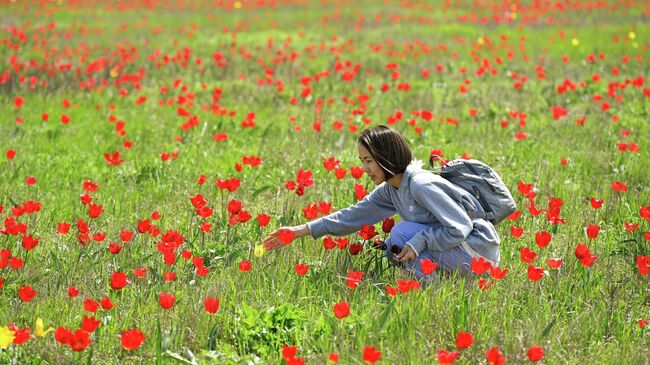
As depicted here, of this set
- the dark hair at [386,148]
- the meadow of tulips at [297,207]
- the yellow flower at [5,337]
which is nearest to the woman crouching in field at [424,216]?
the dark hair at [386,148]

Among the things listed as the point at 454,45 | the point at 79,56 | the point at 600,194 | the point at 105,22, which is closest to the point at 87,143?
the point at 600,194

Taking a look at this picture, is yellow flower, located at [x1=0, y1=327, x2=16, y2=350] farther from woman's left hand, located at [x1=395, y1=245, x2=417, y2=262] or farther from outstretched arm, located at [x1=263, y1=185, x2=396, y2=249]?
woman's left hand, located at [x1=395, y1=245, x2=417, y2=262]

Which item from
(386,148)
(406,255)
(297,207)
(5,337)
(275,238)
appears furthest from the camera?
(297,207)

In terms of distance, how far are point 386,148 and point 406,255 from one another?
555 millimetres

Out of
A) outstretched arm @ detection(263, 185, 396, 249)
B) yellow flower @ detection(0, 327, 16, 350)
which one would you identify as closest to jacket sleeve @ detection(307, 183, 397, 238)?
outstretched arm @ detection(263, 185, 396, 249)

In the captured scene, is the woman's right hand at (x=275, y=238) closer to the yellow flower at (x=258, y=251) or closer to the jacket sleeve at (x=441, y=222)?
the yellow flower at (x=258, y=251)

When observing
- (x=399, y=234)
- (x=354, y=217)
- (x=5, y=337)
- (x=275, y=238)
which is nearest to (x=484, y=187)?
(x=399, y=234)

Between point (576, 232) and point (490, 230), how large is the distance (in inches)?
43.2

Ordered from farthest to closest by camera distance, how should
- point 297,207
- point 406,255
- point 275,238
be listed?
point 297,207, point 275,238, point 406,255

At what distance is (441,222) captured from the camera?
4152 millimetres

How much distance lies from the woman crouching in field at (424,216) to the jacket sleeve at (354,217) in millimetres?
177

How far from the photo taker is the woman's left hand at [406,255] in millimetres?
4133

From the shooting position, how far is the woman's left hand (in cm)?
413

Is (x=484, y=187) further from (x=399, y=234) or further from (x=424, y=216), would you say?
(x=399, y=234)
